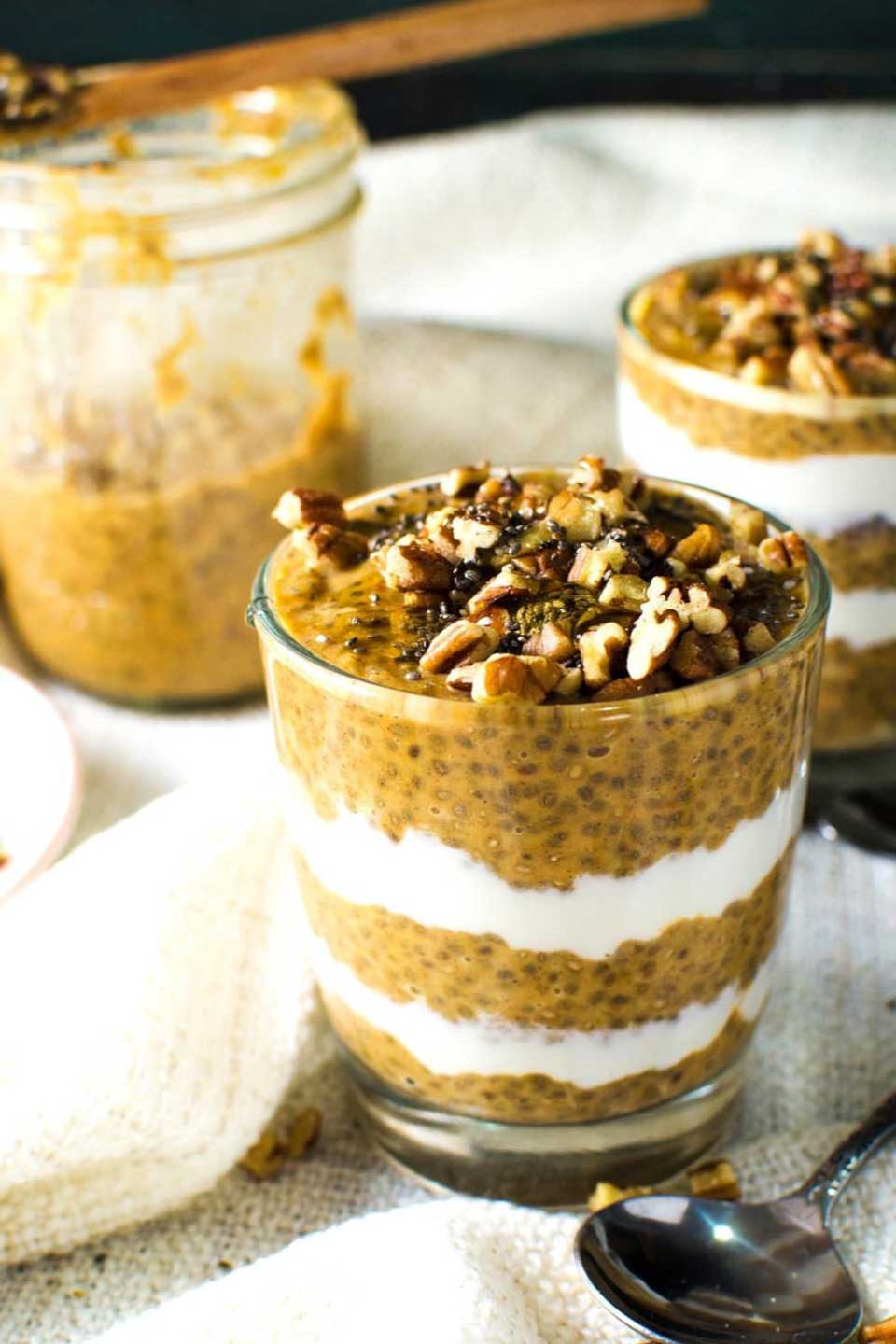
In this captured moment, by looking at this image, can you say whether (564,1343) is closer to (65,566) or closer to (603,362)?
(65,566)

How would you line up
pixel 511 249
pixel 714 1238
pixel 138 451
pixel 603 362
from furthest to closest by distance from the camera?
pixel 511 249, pixel 603 362, pixel 138 451, pixel 714 1238

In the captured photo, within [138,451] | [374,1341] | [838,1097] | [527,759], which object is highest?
[527,759]

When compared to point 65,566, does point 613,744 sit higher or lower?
higher

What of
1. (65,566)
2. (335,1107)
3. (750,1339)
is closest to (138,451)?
(65,566)

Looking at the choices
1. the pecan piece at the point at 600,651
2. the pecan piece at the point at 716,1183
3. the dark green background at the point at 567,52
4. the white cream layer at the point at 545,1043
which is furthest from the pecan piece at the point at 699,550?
the dark green background at the point at 567,52

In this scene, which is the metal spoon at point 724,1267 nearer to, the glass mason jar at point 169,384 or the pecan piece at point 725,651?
the pecan piece at point 725,651

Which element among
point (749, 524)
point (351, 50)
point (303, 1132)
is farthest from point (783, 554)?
point (351, 50)
